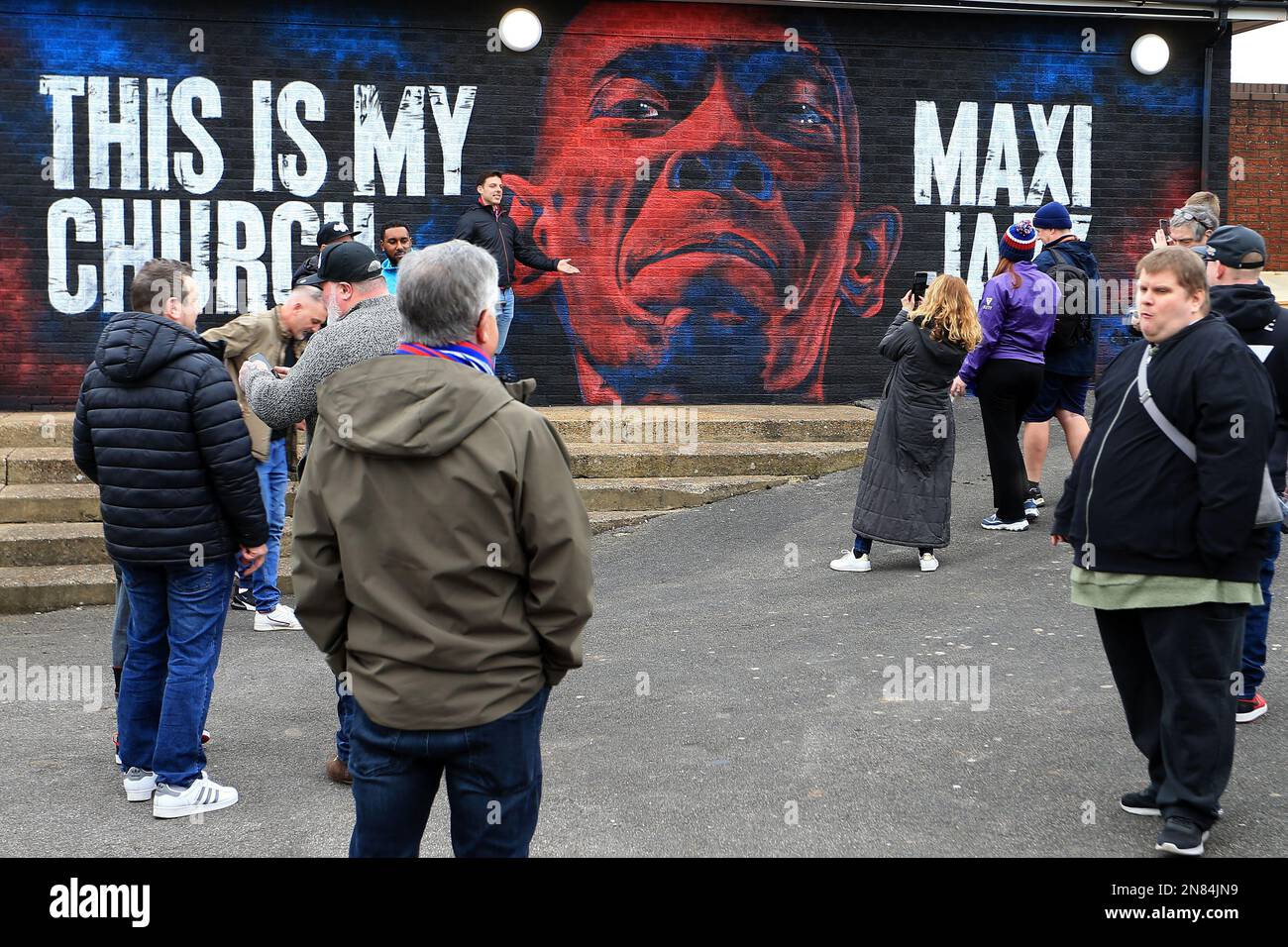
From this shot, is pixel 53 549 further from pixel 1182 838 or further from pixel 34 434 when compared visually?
pixel 1182 838

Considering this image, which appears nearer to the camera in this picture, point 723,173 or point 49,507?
point 49,507

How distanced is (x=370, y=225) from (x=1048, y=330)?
5.91 m

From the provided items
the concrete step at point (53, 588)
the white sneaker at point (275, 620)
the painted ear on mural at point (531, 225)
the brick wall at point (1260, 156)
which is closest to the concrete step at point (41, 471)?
the concrete step at point (53, 588)

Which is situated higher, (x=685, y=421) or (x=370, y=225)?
(x=370, y=225)

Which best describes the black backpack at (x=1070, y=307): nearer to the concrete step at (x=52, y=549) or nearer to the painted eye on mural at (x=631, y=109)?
the painted eye on mural at (x=631, y=109)

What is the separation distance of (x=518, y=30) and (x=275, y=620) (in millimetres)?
6183

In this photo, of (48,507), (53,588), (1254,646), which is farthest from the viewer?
(48,507)

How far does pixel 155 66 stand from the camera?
11180 millimetres

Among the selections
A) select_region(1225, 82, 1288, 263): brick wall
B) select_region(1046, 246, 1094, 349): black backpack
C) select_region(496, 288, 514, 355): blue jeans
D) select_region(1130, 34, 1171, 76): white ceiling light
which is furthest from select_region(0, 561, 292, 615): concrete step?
select_region(1225, 82, 1288, 263): brick wall

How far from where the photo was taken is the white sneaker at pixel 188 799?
495 centimetres

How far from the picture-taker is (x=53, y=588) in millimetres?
8219

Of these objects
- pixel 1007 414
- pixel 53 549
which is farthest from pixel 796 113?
pixel 53 549

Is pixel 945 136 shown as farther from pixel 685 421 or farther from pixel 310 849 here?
pixel 310 849
